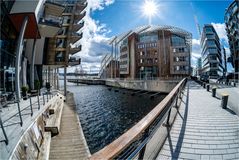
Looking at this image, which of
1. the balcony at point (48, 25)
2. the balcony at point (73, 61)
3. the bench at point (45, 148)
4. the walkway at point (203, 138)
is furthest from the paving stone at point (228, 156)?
the balcony at point (73, 61)

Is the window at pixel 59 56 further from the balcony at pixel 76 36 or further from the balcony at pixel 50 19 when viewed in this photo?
the balcony at pixel 50 19

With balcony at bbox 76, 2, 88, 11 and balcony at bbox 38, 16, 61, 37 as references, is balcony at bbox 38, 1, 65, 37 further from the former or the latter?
balcony at bbox 76, 2, 88, 11

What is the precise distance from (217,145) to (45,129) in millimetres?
7999

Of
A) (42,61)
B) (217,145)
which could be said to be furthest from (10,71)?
(217,145)

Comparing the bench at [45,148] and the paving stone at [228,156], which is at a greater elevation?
the paving stone at [228,156]

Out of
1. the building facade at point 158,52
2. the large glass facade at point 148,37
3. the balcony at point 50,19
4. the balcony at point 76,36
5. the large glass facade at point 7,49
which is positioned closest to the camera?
the large glass facade at point 7,49

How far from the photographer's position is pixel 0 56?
44.2 ft

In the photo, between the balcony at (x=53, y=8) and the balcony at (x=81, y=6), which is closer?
the balcony at (x=53, y=8)

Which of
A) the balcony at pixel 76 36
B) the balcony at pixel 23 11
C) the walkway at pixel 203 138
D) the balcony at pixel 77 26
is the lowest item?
the walkway at pixel 203 138

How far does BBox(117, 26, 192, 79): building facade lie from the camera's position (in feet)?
199

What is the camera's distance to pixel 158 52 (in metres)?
62.2

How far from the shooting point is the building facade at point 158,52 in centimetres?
6053

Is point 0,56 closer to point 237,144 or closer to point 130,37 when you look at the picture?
point 237,144

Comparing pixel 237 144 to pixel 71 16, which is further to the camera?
pixel 71 16
